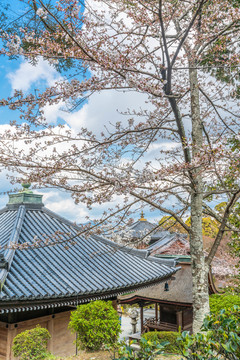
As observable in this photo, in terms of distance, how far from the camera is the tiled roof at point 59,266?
609cm

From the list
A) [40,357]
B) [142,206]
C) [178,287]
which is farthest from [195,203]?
[178,287]

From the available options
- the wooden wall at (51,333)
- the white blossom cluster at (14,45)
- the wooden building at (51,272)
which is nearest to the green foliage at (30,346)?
the wooden building at (51,272)

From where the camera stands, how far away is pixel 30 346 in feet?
17.6

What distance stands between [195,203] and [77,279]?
339cm

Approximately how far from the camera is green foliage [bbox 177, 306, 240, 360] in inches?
113

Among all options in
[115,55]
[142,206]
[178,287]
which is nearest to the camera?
[115,55]

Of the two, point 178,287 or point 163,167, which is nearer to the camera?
point 163,167

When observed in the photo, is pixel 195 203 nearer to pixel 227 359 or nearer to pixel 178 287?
pixel 227 359

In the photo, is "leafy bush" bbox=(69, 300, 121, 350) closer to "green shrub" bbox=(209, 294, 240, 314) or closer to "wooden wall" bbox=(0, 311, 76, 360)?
"wooden wall" bbox=(0, 311, 76, 360)

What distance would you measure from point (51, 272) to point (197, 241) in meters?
3.52

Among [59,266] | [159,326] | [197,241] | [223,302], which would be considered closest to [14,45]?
[197,241]

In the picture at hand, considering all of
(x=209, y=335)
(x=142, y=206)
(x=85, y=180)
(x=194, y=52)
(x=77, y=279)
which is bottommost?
(x=209, y=335)

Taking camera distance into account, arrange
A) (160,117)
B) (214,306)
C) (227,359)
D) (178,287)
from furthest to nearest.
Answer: (178,287)
(214,306)
(160,117)
(227,359)

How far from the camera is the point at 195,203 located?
20.7 ft
